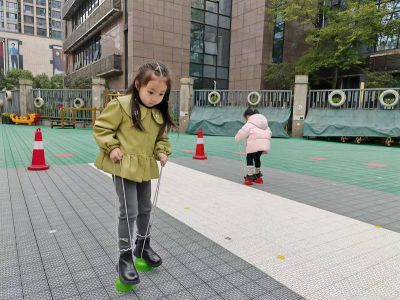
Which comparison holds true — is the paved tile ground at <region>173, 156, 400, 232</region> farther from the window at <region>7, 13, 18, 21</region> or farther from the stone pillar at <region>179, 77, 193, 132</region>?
the window at <region>7, 13, 18, 21</region>

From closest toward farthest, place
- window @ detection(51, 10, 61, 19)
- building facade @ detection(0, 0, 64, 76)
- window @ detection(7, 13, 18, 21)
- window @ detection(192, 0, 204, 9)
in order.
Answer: window @ detection(192, 0, 204, 9)
building facade @ detection(0, 0, 64, 76)
window @ detection(7, 13, 18, 21)
window @ detection(51, 10, 61, 19)

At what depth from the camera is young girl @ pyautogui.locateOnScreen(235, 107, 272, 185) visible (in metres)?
5.65

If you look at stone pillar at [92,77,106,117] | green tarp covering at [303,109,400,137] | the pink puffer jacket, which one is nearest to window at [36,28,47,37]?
stone pillar at [92,77,106,117]

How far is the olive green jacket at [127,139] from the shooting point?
229cm

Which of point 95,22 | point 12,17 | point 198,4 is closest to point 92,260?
point 198,4

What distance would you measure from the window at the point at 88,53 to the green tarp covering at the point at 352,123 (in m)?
21.5

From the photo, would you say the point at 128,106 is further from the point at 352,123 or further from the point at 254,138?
the point at 352,123

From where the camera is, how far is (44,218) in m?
3.80

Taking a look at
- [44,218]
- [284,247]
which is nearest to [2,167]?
[44,218]

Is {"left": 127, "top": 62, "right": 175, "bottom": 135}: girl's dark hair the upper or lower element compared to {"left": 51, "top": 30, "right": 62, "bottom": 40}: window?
lower

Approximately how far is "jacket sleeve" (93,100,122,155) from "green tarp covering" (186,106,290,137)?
14.6 m

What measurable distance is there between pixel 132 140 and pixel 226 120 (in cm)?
1480

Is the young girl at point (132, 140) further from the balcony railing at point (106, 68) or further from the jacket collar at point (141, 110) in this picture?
the balcony railing at point (106, 68)

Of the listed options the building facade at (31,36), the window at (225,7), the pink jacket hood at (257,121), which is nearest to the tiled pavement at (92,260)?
the pink jacket hood at (257,121)
